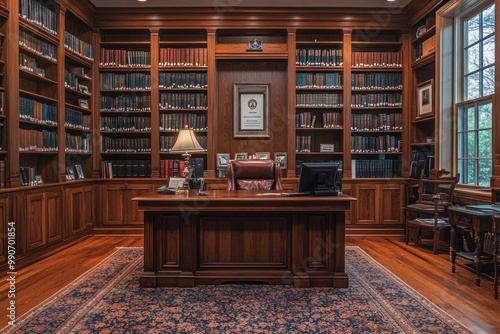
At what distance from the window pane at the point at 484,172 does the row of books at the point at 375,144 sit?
154 cm

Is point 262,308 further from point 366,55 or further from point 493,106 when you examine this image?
point 366,55

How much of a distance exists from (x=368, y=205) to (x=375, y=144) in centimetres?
99

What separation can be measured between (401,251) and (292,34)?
356 cm

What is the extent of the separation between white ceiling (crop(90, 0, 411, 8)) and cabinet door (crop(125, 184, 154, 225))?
2.79 meters

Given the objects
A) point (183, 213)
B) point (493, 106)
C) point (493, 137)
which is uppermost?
point (493, 106)

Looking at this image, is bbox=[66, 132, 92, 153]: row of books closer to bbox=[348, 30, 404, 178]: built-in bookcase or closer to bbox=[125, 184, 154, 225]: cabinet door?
bbox=[125, 184, 154, 225]: cabinet door

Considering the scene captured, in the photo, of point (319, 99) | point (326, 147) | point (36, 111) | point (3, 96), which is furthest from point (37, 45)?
point (326, 147)

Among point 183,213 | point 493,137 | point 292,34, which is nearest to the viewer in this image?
point 183,213

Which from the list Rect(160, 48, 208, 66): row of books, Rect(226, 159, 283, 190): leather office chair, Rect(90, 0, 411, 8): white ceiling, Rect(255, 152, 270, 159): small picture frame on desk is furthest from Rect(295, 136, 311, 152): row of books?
Rect(90, 0, 411, 8): white ceiling

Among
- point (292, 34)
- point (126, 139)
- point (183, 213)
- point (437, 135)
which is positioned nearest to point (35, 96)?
point (126, 139)

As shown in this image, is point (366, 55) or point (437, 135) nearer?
point (437, 135)

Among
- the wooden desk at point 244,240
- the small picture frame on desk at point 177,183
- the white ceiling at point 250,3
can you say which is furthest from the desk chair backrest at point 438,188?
the small picture frame on desk at point 177,183

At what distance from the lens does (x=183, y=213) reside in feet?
11.1

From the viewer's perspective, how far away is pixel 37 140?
4.61 meters
